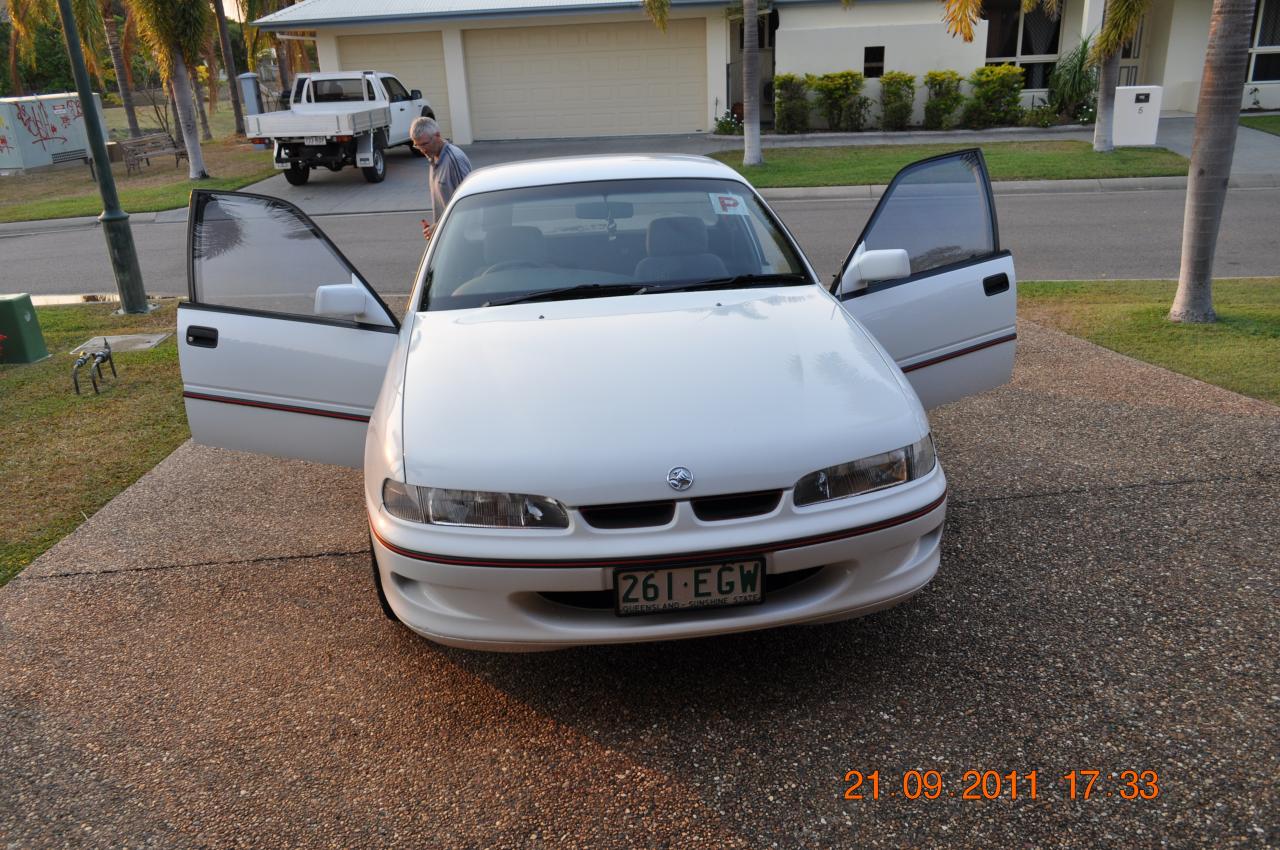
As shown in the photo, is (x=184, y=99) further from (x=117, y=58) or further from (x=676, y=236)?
(x=676, y=236)

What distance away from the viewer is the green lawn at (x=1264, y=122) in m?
19.6

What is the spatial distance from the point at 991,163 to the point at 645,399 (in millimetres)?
15540

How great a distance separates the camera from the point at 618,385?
3.32 metres

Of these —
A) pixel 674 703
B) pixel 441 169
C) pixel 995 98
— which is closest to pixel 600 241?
pixel 674 703

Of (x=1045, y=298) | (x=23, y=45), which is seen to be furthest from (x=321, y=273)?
(x=23, y=45)

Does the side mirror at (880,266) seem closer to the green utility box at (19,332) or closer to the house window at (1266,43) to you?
the green utility box at (19,332)

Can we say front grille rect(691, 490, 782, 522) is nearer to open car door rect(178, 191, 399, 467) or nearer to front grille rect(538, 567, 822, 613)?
front grille rect(538, 567, 822, 613)

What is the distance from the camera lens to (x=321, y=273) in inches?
183

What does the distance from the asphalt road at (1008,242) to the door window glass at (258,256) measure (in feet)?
18.6

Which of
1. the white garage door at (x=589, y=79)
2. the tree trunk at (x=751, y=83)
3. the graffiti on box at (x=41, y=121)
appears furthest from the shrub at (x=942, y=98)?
the graffiti on box at (x=41, y=121)

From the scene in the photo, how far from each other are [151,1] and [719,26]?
1168 cm

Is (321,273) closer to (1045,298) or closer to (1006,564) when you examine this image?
(1006,564)

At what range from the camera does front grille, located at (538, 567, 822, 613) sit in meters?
3.07

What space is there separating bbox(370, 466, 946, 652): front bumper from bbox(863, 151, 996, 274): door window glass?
1.96 meters
